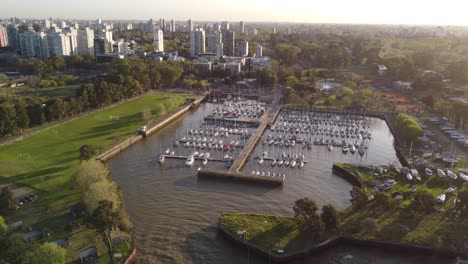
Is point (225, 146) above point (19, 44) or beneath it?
beneath

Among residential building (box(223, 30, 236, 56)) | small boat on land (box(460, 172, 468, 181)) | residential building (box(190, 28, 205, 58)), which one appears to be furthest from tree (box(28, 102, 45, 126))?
residential building (box(223, 30, 236, 56))

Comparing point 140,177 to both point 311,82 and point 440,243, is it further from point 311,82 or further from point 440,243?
point 311,82

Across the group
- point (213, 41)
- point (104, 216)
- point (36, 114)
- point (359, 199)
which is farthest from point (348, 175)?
point (213, 41)

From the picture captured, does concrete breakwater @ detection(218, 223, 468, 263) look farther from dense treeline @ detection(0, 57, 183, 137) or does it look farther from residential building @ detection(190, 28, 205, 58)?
residential building @ detection(190, 28, 205, 58)

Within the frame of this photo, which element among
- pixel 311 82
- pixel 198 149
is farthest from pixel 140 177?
pixel 311 82

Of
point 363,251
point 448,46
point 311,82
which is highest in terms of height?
point 448,46

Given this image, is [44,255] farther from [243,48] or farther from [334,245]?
[243,48]

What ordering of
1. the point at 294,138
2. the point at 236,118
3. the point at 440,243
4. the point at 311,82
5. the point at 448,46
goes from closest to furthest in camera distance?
1. the point at 440,243
2. the point at 294,138
3. the point at 236,118
4. the point at 311,82
5. the point at 448,46
